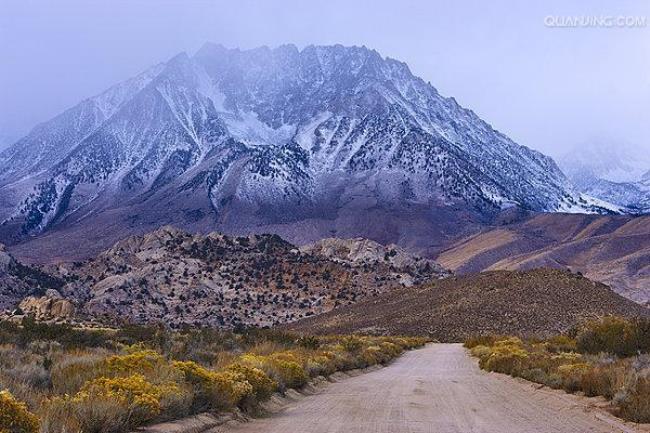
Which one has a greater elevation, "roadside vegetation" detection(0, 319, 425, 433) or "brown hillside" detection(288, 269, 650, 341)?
"roadside vegetation" detection(0, 319, 425, 433)

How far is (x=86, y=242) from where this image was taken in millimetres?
190500

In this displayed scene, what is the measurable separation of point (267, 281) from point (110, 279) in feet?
67.4

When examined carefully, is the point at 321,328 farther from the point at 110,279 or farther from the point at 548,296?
the point at 110,279

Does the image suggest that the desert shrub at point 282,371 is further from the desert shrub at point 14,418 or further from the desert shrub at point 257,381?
the desert shrub at point 14,418

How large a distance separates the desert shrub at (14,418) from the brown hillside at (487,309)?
5830cm

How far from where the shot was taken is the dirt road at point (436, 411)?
40.7 ft

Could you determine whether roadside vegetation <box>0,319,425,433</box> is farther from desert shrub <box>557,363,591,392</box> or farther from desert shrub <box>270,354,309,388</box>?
desert shrub <box>557,363,591,392</box>

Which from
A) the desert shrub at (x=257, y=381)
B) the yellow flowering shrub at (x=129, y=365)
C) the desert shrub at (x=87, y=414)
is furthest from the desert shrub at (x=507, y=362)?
the desert shrub at (x=87, y=414)

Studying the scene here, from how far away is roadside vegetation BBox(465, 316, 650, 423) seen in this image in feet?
47.8

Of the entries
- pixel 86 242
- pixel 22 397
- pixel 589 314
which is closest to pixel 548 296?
pixel 589 314

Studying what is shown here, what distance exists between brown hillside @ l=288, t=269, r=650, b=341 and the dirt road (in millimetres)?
44537

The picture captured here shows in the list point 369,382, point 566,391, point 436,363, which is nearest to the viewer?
point 566,391

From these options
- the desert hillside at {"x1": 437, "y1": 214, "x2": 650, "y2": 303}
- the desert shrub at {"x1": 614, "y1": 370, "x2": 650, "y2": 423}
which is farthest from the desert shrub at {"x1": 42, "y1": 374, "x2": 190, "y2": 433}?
the desert hillside at {"x1": 437, "y1": 214, "x2": 650, "y2": 303}

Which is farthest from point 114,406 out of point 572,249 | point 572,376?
point 572,249
